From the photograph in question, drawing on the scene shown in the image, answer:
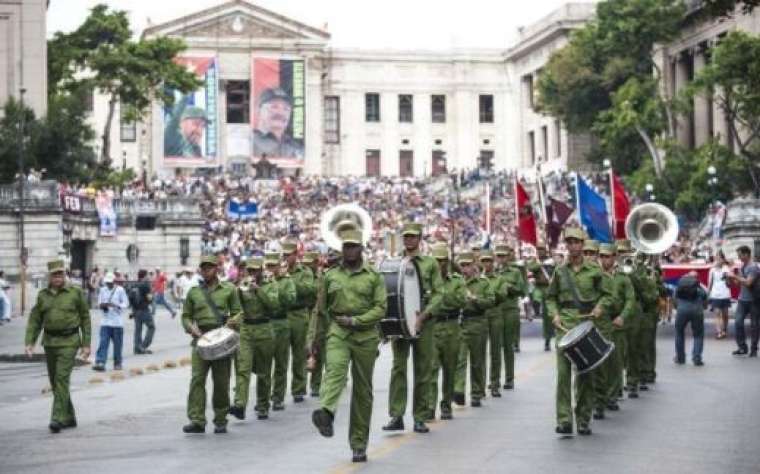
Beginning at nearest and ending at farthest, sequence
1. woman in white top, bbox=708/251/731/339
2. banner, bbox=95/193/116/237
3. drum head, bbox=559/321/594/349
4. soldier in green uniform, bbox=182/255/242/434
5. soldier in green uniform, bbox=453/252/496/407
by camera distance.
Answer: drum head, bbox=559/321/594/349
soldier in green uniform, bbox=182/255/242/434
soldier in green uniform, bbox=453/252/496/407
woman in white top, bbox=708/251/731/339
banner, bbox=95/193/116/237

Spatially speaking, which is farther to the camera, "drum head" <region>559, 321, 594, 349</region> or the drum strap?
the drum strap

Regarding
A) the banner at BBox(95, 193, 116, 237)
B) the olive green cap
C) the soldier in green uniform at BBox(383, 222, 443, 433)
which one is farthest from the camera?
the banner at BBox(95, 193, 116, 237)

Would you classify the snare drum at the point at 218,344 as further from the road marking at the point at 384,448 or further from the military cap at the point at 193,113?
the military cap at the point at 193,113

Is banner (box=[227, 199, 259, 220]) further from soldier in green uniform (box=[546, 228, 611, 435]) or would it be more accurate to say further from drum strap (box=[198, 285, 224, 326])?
soldier in green uniform (box=[546, 228, 611, 435])

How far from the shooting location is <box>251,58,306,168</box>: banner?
4542 inches

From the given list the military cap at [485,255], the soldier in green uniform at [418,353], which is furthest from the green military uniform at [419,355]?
the military cap at [485,255]

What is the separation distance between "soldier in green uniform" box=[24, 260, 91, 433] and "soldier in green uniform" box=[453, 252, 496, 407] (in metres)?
4.07

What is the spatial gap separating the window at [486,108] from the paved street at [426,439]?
329 ft

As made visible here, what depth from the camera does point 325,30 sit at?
121625 millimetres

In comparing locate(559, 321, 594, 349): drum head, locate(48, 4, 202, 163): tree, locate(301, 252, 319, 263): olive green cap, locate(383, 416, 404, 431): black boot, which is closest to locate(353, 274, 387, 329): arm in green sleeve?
locate(559, 321, 594, 349): drum head

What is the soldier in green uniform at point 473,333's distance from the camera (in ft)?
72.8

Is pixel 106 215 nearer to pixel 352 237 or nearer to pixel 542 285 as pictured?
pixel 542 285

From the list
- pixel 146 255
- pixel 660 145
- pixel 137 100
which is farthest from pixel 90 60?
pixel 660 145

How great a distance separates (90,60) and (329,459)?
6622cm
